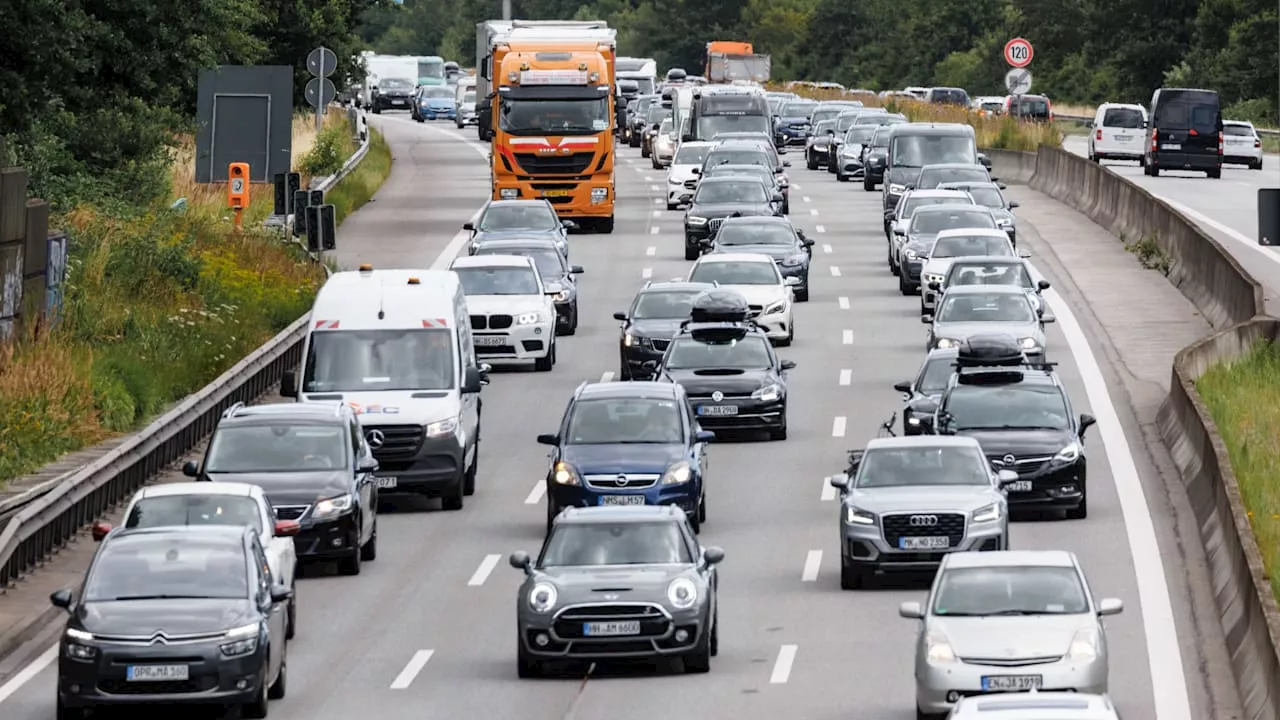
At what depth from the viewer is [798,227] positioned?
60625 mm

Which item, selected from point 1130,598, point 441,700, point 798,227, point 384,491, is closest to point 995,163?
point 798,227

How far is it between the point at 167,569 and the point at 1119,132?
61.0 metres

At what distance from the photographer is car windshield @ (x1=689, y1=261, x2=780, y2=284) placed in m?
43.1

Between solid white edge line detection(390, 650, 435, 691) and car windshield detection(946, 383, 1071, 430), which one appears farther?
car windshield detection(946, 383, 1071, 430)

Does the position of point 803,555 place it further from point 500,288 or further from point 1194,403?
point 500,288

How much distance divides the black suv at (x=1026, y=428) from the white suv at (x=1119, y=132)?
4792 centimetres

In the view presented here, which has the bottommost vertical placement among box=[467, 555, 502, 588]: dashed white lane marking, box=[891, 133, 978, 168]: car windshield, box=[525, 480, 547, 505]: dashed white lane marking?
box=[525, 480, 547, 505]: dashed white lane marking

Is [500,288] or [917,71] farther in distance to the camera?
[917,71]

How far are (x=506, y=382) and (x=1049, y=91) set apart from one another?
9934cm

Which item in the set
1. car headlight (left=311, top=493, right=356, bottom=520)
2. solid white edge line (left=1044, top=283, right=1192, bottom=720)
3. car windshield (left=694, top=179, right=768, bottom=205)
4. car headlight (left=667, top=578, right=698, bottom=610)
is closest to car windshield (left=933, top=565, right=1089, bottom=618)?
solid white edge line (left=1044, top=283, right=1192, bottom=720)

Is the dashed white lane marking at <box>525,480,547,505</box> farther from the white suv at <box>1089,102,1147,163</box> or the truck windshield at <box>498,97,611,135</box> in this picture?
the white suv at <box>1089,102,1147,163</box>

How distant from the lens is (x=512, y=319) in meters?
40.8

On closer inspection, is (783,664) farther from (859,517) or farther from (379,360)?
(379,360)

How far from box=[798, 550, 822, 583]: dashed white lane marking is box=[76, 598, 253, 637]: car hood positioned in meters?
7.75
